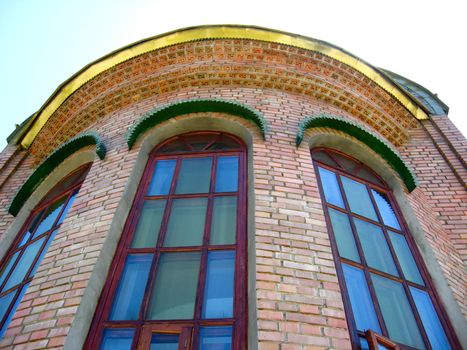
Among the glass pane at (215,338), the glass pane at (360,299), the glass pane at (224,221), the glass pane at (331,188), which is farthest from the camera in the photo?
the glass pane at (331,188)

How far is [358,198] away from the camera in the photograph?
13.1 feet

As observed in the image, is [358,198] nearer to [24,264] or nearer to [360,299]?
[360,299]

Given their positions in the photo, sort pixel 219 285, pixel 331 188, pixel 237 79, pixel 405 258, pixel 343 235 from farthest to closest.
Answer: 1. pixel 237 79
2. pixel 331 188
3. pixel 405 258
4. pixel 343 235
5. pixel 219 285

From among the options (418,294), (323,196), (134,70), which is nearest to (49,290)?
(323,196)

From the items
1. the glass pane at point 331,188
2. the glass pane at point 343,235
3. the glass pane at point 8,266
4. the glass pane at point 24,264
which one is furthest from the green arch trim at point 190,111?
the glass pane at point 8,266

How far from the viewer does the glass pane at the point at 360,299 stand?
9.14 ft

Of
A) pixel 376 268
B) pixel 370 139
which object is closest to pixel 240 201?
pixel 376 268

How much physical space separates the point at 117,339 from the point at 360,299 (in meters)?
1.73

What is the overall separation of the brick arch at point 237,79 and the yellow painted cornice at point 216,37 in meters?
0.06

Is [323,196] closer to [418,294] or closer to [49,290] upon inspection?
[418,294]

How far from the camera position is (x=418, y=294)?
129 inches

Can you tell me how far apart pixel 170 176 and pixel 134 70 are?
6.63 ft

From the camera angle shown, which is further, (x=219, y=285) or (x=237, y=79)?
(x=237, y=79)

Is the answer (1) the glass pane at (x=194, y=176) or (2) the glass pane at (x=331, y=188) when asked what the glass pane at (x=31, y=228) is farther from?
(2) the glass pane at (x=331, y=188)
